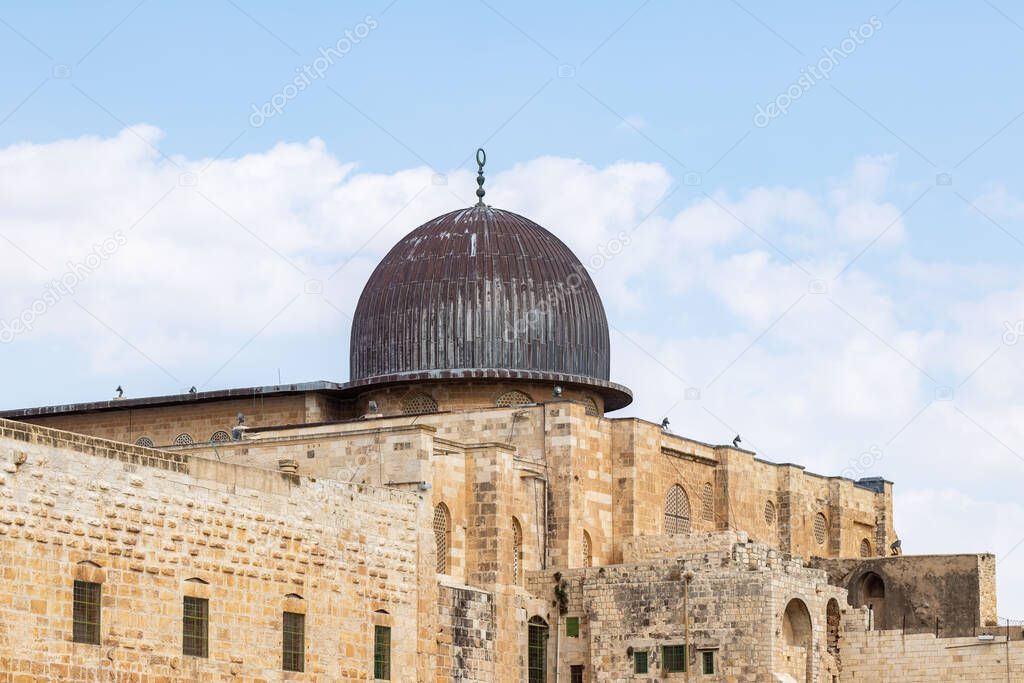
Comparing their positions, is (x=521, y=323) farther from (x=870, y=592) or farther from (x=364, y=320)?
(x=870, y=592)

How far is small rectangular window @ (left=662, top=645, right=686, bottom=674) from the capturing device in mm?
38188

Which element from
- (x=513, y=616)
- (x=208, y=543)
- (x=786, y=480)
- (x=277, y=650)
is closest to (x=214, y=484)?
(x=208, y=543)

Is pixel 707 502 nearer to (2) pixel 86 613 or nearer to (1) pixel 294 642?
(1) pixel 294 642

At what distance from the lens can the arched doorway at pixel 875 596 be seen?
147 ft

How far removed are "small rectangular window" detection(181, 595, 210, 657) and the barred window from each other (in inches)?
844

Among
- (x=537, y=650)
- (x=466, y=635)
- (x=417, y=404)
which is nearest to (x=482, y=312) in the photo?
(x=417, y=404)

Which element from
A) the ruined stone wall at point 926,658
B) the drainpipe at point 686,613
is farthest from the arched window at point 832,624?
the drainpipe at point 686,613

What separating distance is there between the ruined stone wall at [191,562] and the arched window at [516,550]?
3.72 metres

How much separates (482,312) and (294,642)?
41.9ft

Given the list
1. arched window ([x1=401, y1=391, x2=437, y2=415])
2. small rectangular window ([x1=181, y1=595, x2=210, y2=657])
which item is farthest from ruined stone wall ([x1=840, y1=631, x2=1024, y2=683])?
small rectangular window ([x1=181, y1=595, x2=210, y2=657])

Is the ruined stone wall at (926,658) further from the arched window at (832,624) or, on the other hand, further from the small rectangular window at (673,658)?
the small rectangular window at (673,658)

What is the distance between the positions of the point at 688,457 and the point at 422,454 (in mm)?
9381

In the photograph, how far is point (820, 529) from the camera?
48.8 metres

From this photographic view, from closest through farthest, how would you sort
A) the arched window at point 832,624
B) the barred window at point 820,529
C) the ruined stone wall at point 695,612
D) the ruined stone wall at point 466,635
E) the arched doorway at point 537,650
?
1. the ruined stone wall at point 466,635
2. the ruined stone wall at point 695,612
3. the arched doorway at point 537,650
4. the arched window at point 832,624
5. the barred window at point 820,529
